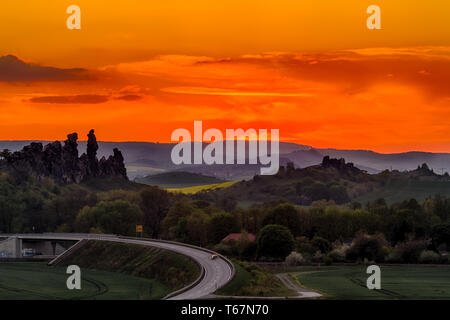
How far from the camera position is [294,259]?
157875mm

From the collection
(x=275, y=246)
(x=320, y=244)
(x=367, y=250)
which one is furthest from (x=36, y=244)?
(x=367, y=250)

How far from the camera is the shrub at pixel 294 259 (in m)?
157

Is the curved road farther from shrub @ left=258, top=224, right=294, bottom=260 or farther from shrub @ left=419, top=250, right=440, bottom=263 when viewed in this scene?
shrub @ left=419, top=250, right=440, bottom=263

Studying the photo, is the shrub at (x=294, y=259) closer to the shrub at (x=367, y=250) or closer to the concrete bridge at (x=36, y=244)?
the shrub at (x=367, y=250)

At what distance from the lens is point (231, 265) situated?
126312 millimetres

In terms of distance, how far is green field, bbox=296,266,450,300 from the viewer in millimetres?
117875

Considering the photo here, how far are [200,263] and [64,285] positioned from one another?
20901 mm

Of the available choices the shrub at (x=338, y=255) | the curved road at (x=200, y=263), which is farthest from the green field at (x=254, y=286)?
the shrub at (x=338, y=255)

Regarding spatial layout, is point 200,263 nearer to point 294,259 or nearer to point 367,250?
point 294,259

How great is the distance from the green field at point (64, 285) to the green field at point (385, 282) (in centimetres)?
2172

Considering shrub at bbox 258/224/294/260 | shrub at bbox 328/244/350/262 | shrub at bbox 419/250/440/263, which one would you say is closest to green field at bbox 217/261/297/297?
shrub at bbox 258/224/294/260

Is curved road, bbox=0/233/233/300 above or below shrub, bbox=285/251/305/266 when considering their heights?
above

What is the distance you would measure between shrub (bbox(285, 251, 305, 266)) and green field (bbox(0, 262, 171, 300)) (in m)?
27.2
